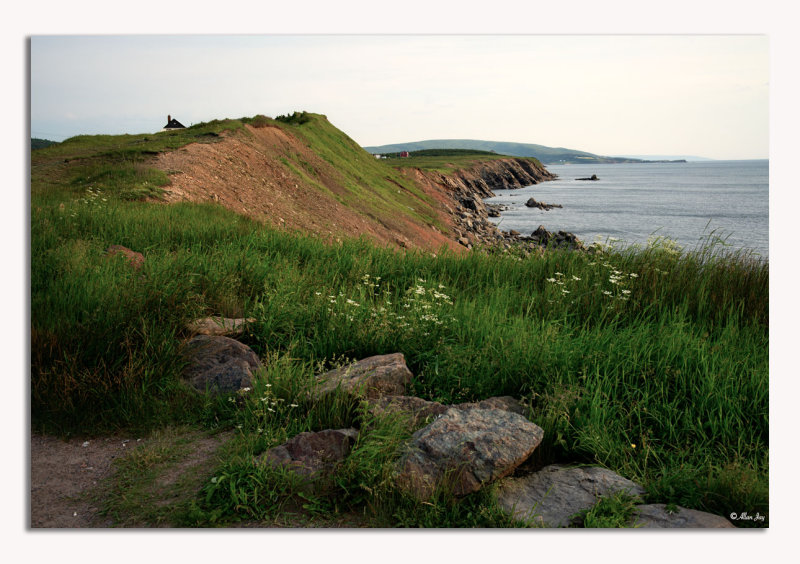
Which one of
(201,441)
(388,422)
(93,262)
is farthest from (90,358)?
(388,422)

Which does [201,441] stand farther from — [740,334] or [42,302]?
[740,334]

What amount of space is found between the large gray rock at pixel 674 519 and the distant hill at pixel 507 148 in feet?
16.5

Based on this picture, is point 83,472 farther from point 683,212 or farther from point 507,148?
point 683,212

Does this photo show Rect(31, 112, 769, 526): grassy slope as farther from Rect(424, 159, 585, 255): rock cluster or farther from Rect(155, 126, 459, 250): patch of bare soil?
Rect(155, 126, 459, 250): patch of bare soil

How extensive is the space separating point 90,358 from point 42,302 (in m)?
0.78

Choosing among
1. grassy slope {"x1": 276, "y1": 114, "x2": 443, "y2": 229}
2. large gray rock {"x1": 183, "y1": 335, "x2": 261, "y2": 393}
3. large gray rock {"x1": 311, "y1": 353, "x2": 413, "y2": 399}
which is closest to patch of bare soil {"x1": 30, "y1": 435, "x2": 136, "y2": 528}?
large gray rock {"x1": 183, "y1": 335, "x2": 261, "y2": 393}

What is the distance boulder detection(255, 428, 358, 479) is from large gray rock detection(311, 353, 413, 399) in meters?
0.44

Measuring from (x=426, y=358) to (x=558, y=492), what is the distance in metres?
1.76

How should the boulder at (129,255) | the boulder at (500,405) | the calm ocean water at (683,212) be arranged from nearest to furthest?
the boulder at (500,405) → the boulder at (129,255) → the calm ocean water at (683,212)

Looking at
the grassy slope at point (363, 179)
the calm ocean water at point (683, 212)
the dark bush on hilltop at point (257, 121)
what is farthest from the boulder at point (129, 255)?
the dark bush on hilltop at point (257, 121)

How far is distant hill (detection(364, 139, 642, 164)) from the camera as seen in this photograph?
23.8 feet

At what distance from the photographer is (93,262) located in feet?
19.0

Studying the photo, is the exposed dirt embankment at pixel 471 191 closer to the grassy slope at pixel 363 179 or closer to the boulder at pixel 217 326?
the grassy slope at pixel 363 179

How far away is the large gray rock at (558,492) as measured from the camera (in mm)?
3296
